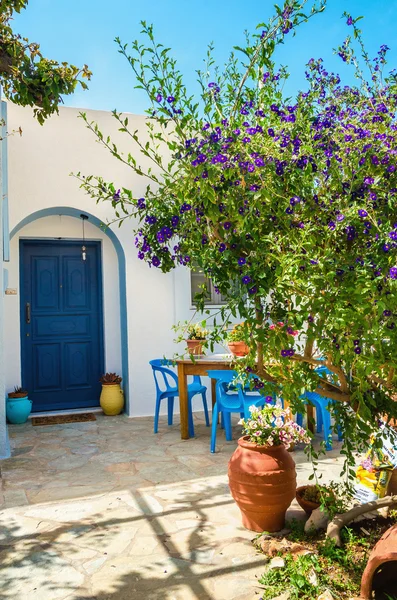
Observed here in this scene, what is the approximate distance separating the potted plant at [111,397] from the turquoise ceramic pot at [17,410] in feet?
3.19

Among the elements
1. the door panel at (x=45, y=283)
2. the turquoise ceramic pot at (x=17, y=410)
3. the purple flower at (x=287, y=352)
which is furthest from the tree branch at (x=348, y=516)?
the door panel at (x=45, y=283)

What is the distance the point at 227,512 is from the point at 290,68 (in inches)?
107

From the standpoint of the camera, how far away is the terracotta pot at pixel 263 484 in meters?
3.00

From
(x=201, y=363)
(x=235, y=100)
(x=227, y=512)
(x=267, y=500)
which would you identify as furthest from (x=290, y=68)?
(x=201, y=363)

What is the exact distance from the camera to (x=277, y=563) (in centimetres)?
265

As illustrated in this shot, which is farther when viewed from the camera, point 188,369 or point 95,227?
point 95,227

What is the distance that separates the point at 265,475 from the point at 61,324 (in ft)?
15.1

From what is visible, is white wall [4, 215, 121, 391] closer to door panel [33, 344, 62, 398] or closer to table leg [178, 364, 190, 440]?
door panel [33, 344, 62, 398]

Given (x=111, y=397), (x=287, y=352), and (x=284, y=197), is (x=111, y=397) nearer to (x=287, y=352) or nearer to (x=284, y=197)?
(x=287, y=352)

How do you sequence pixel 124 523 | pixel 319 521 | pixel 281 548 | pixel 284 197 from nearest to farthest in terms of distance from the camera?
pixel 284 197
pixel 281 548
pixel 319 521
pixel 124 523

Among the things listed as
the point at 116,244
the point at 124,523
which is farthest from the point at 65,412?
the point at 124,523

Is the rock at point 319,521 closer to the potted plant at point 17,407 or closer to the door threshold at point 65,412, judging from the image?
the potted plant at point 17,407

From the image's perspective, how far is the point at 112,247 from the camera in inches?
284

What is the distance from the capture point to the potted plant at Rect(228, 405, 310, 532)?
3.01 metres
